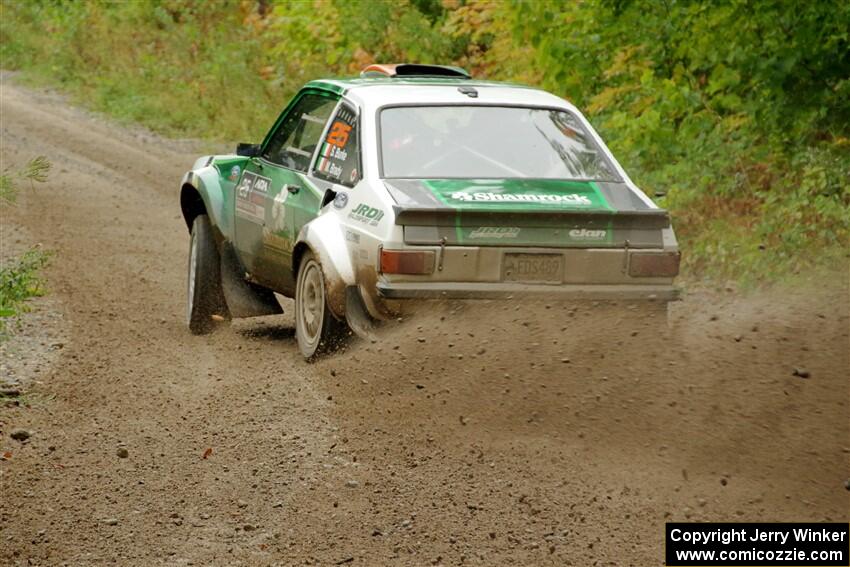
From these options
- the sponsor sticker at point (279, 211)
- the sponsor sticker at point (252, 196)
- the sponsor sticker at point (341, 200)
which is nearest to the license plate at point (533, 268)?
the sponsor sticker at point (341, 200)

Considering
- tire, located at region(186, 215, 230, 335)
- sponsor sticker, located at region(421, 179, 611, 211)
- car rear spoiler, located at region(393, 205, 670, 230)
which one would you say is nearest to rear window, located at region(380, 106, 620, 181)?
sponsor sticker, located at region(421, 179, 611, 211)

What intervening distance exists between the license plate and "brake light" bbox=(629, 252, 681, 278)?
0.40m

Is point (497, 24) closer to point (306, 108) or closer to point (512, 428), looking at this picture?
point (306, 108)

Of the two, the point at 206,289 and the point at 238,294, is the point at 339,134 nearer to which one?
the point at 238,294

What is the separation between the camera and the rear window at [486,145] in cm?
772

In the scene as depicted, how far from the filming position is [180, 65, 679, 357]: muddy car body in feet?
23.3

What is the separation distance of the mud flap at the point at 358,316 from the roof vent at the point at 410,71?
6.99 feet

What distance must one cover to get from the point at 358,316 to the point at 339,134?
131cm

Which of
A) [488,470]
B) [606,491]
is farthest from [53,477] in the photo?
[606,491]

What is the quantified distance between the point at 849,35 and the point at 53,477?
757 cm

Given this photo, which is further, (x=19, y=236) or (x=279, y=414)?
(x=19, y=236)

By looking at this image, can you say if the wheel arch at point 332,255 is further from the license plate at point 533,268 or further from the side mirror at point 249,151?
the side mirror at point 249,151

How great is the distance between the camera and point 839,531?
16.2ft

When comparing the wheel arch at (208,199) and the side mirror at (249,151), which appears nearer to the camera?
the side mirror at (249,151)
